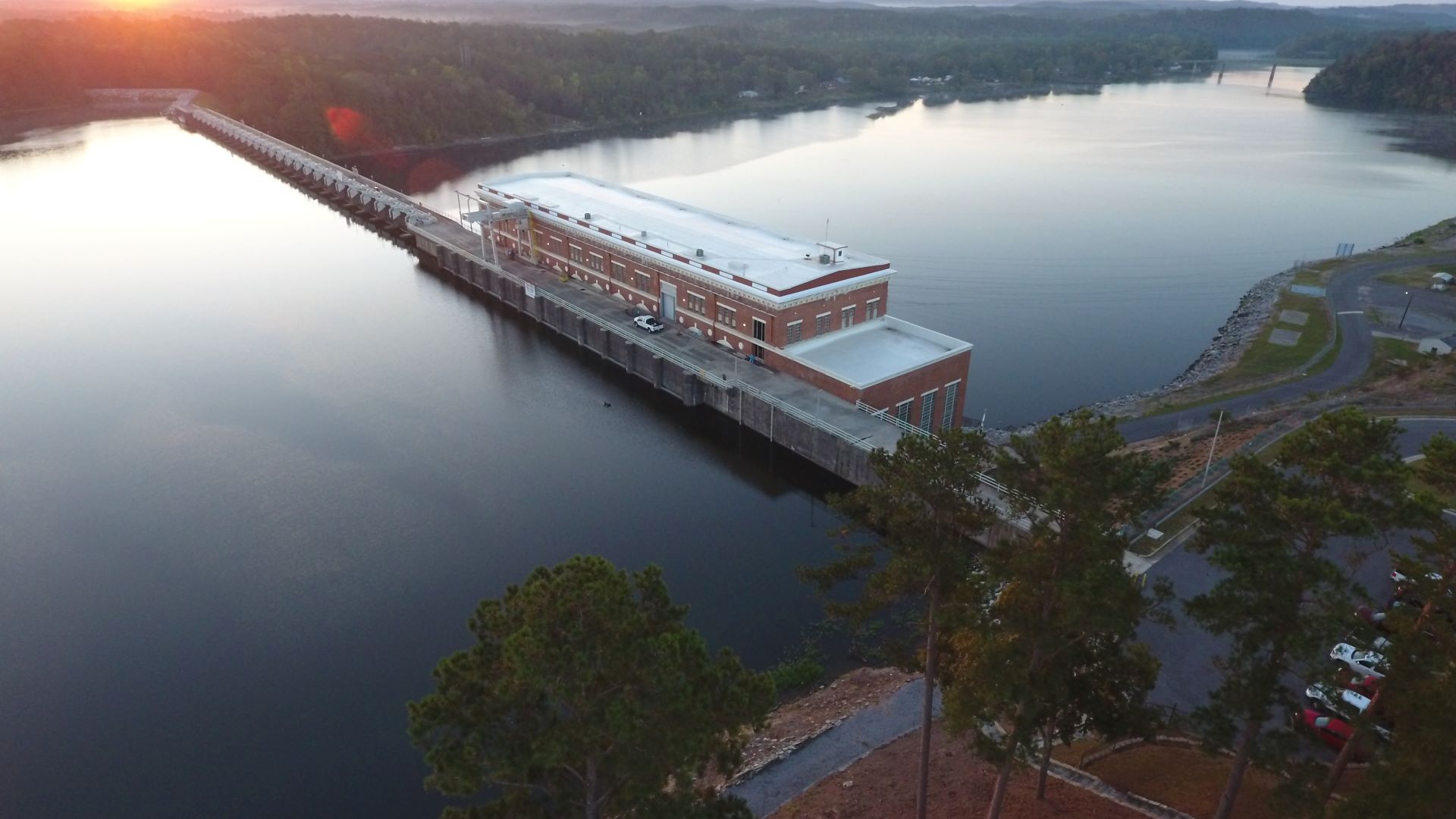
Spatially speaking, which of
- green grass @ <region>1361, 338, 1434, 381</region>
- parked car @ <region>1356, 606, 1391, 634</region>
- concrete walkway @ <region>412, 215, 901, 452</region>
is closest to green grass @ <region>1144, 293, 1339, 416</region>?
green grass @ <region>1361, 338, 1434, 381</region>

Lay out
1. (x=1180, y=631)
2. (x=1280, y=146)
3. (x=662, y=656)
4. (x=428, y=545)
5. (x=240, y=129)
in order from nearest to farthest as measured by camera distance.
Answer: (x=662, y=656) → (x=1180, y=631) → (x=428, y=545) → (x=240, y=129) → (x=1280, y=146)

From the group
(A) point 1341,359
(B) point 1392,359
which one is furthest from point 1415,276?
(A) point 1341,359

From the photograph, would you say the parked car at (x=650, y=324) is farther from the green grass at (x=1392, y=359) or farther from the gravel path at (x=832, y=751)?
the green grass at (x=1392, y=359)

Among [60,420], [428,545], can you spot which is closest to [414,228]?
[60,420]

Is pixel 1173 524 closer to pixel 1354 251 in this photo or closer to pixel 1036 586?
pixel 1036 586

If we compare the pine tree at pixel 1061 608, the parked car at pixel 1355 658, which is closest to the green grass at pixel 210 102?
the pine tree at pixel 1061 608
